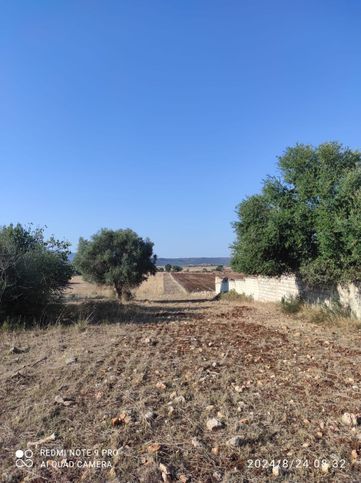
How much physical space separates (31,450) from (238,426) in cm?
206

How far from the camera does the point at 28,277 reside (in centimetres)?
1262

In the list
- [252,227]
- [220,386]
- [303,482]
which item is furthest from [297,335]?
[303,482]

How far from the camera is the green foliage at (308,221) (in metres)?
12.2

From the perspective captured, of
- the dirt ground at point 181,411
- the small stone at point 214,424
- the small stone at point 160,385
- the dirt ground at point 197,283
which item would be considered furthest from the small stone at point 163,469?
the dirt ground at point 197,283

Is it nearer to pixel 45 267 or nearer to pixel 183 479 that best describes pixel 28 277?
pixel 45 267

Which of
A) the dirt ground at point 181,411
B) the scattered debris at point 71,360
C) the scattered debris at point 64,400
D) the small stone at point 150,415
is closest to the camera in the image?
the dirt ground at point 181,411

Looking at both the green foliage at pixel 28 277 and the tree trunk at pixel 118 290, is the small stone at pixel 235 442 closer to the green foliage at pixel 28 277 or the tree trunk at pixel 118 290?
the green foliage at pixel 28 277

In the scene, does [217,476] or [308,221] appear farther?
[308,221]

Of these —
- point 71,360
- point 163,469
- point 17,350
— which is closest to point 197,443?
point 163,469

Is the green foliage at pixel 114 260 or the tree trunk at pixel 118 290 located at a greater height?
the green foliage at pixel 114 260

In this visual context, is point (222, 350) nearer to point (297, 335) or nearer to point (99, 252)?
point (297, 335)

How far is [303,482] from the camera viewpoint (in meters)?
3.25

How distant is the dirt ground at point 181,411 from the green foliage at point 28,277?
11.6 ft

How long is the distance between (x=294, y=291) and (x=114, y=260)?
12845mm
